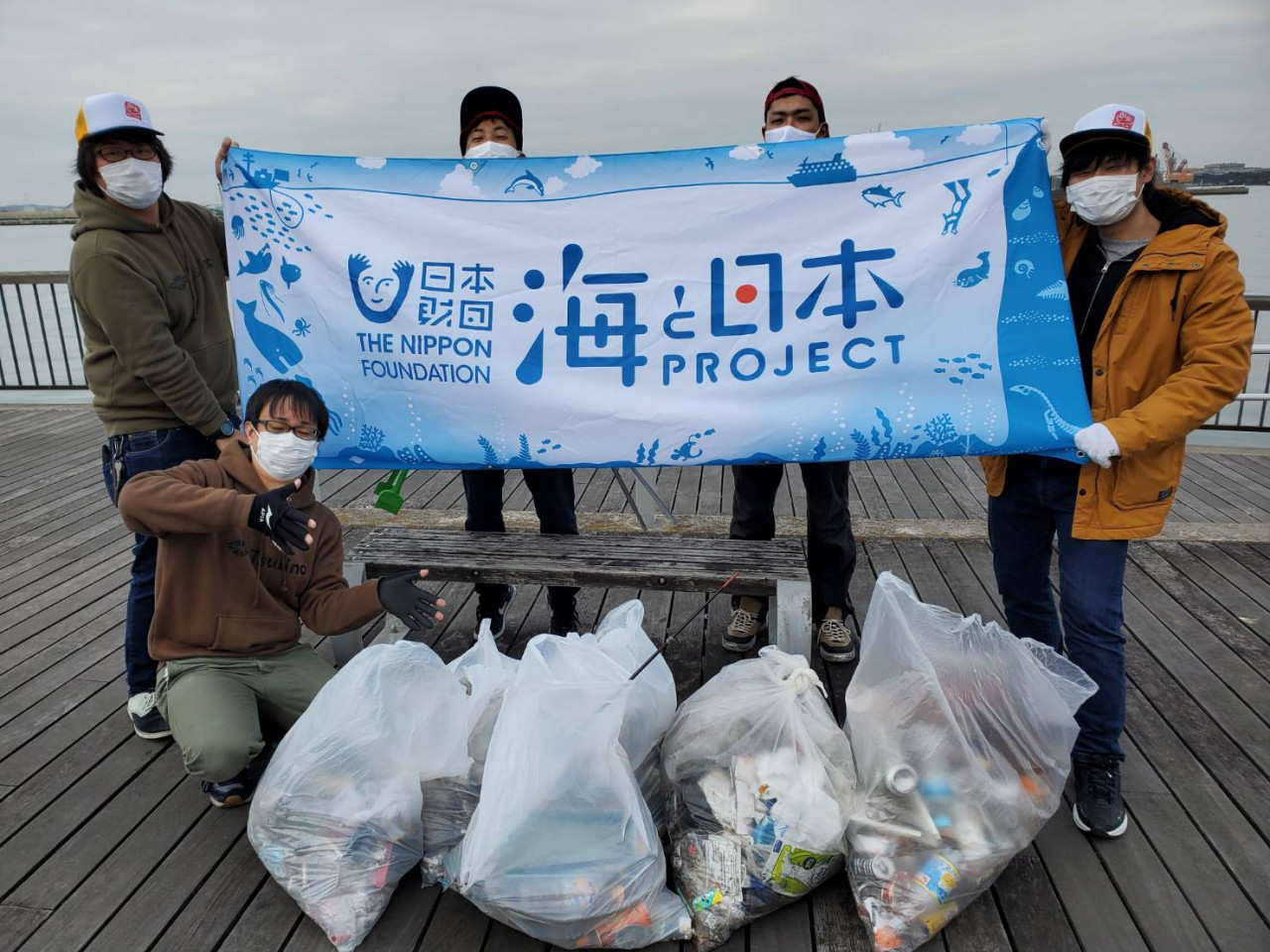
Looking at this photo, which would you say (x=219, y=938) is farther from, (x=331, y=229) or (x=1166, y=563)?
(x=1166, y=563)

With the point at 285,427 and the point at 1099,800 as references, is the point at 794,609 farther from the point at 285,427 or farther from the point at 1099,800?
the point at 285,427

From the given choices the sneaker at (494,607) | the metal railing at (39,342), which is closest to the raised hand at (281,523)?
the sneaker at (494,607)

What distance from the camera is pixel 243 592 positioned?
220cm

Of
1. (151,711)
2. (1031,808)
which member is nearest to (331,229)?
(151,711)

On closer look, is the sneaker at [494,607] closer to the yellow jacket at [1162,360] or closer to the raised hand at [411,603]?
the raised hand at [411,603]

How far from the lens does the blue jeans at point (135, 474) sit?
235cm

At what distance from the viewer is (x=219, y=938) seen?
173cm

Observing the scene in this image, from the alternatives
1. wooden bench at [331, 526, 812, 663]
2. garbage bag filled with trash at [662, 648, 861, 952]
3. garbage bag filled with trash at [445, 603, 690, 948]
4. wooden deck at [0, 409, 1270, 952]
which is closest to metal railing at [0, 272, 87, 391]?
wooden deck at [0, 409, 1270, 952]

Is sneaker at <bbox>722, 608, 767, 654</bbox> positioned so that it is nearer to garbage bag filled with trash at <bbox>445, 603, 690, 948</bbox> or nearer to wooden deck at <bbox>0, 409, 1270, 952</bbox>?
wooden deck at <bbox>0, 409, 1270, 952</bbox>

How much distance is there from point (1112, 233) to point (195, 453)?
2.44 m

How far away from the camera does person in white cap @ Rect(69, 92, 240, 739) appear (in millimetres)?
2223

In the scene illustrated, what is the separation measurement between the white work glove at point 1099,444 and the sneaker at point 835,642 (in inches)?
41.2

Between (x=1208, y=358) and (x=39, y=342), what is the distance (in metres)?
14.5

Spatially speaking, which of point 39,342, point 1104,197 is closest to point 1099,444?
point 1104,197
